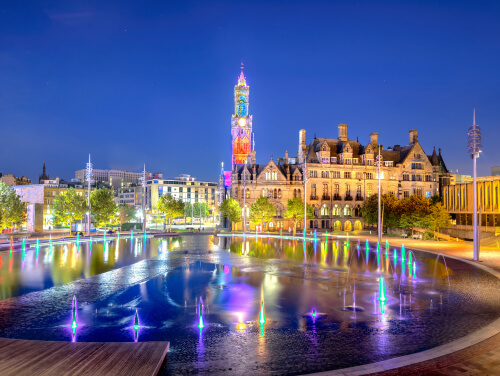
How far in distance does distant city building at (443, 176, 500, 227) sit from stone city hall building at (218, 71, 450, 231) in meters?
17.5

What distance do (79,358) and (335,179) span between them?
282 ft

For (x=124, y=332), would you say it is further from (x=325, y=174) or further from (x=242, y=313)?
(x=325, y=174)

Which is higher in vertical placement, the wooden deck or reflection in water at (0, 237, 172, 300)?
the wooden deck

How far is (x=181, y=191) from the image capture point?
188750mm

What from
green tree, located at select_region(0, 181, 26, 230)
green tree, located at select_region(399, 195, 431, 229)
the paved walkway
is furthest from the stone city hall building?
the paved walkway

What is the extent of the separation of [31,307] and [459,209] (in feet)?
241

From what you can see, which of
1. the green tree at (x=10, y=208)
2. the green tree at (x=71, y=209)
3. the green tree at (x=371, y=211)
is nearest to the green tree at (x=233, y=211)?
the green tree at (x=371, y=211)

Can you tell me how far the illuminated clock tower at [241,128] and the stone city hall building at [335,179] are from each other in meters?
36.8

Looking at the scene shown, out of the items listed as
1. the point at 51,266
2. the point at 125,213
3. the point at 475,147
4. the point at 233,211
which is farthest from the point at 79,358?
the point at 125,213

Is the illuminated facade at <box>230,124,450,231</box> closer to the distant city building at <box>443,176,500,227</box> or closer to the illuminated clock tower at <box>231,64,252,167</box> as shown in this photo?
the distant city building at <box>443,176,500,227</box>

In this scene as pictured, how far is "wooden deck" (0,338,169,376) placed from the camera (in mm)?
11484

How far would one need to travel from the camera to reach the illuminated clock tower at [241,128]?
5330 inches

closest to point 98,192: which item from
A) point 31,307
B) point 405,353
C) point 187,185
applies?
point 31,307

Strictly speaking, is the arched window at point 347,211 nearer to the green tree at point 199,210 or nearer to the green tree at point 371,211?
the green tree at point 371,211
